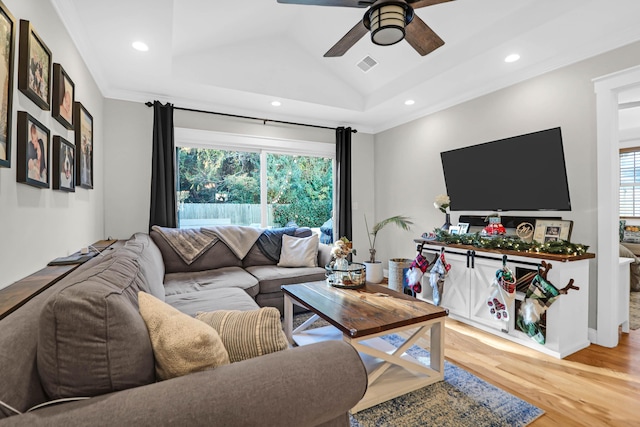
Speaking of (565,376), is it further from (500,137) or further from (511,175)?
(500,137)

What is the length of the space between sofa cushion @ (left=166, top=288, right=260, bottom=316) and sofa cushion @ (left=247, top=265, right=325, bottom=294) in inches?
21.1

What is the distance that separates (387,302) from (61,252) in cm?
219

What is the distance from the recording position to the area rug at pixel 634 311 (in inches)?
120

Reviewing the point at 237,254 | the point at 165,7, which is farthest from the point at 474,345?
the point at 165,7

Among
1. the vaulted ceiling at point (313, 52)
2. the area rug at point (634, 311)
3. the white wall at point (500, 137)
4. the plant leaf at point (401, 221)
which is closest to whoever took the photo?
the vaulted ceiling at point (313, 52)

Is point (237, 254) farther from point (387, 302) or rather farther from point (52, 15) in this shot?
point (52, 15)

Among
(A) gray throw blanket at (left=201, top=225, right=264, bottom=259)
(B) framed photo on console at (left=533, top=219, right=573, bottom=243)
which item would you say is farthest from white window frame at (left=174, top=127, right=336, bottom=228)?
(B) framed photo on console at (left=533, top=219, right=573, bottom=243)

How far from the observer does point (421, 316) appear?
1930 millimetres

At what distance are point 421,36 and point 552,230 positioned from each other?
209cm

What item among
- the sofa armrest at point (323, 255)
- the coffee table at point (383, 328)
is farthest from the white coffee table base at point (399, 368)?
the sofa armrest at point (323, 255)

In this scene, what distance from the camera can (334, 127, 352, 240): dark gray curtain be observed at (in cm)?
486

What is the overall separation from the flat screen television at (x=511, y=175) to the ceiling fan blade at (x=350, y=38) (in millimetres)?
1885

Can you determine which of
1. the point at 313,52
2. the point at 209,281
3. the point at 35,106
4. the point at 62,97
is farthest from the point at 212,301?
the point at 313,52

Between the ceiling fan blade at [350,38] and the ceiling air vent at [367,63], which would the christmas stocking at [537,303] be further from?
the ceiling air vent at [367,63]
